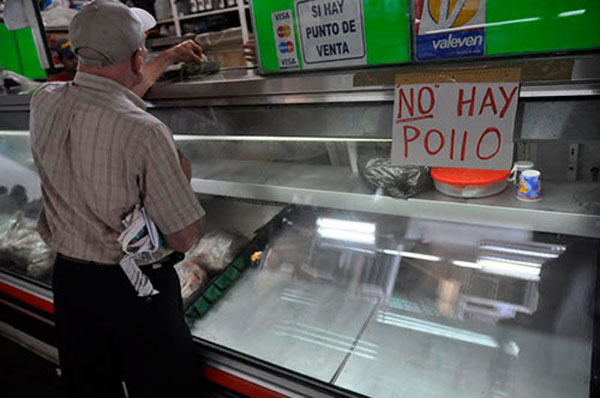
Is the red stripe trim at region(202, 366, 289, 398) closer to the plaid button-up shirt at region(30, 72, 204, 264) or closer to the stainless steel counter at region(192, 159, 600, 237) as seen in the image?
the plaid button-up shirt at region(30, 72, 204, 264)

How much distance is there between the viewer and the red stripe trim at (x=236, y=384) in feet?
4.08

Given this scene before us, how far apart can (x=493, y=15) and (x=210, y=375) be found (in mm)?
1276

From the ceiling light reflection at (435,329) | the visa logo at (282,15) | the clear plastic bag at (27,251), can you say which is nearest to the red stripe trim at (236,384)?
the ceiling light reflection at (435,329)

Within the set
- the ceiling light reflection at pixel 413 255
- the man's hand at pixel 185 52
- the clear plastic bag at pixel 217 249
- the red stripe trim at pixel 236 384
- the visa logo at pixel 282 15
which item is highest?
the visa logo at pixel 282 15

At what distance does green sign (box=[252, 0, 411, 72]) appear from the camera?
3.24 feet

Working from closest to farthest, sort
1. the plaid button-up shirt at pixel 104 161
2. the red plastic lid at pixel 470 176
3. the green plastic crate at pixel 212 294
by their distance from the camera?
the plaid button-up shirt at pixel 104 161
the red plastic lid at pixel 470 176
the green plastic crate at pixel 212 294

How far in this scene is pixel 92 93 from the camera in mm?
1130

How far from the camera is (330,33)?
106 centimetres

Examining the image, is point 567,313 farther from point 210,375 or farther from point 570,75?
point 210,375

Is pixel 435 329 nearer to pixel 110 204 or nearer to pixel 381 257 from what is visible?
pixel 381 257

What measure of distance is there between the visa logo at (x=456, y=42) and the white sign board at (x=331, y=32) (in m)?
0.18

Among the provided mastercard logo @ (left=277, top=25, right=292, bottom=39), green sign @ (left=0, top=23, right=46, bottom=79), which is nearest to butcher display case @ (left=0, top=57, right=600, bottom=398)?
mastercard logo @ (left=277, top=25, right=292, bottom=39)

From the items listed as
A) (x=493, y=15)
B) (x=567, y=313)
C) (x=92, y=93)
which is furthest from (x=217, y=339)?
(x=493, y=15)

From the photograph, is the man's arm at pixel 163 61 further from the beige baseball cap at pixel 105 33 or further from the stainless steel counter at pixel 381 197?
the stainless steel counter at pixel 381 197
